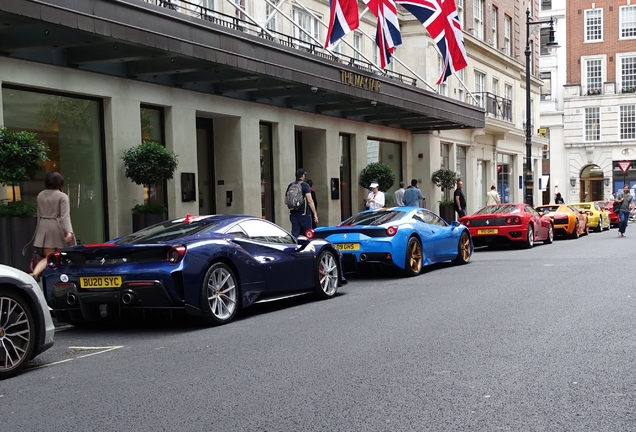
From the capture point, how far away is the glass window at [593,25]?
194 ft

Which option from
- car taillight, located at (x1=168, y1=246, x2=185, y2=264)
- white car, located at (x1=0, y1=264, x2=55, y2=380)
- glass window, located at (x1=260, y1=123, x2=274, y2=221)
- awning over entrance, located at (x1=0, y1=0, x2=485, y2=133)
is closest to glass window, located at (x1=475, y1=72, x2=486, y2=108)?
awning over entrance, located at (x1=0, y1=0, x2=485, y2=133)

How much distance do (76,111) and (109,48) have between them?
204cm

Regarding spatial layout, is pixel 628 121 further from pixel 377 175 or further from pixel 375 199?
pixel 375 199

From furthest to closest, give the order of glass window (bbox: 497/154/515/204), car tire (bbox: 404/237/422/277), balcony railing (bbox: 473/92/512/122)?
glass window (bbox: 497/154/515/204) → balcony railing (bbox: 473/92/512/122) → car tire (bbox: 404/237/422/277)

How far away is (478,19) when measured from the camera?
118 feet

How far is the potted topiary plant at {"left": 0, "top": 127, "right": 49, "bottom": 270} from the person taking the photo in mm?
11367

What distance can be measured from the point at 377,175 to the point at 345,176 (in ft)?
3.50

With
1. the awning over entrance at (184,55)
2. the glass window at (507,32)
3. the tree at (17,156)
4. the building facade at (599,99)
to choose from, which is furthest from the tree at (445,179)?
the building facade at (599,99)

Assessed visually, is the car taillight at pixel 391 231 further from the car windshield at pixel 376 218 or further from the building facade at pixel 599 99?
the building facade at pixel 599 99

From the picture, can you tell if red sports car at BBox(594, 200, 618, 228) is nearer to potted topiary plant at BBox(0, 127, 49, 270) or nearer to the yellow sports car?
the yellow sports car

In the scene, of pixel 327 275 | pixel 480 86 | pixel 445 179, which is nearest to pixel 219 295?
pixel 327 275

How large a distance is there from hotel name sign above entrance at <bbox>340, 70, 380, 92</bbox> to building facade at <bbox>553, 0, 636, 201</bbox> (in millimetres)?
42023

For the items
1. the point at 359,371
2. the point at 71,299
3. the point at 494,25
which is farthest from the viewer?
the point at 494,25

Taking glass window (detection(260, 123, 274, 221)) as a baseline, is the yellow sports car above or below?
below
